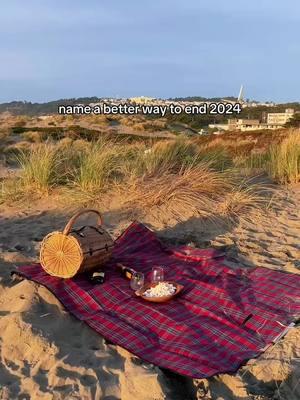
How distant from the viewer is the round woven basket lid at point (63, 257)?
171 inches

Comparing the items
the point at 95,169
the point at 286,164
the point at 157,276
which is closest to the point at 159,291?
the point at 157,276

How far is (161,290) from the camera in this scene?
14.2 feet

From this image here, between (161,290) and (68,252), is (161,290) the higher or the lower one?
the lower one

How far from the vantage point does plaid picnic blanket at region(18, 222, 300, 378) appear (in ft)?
11.6

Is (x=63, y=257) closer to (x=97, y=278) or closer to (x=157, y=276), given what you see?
(x=97, y=278)

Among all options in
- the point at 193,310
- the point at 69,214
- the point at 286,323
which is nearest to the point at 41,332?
the point at 193,310

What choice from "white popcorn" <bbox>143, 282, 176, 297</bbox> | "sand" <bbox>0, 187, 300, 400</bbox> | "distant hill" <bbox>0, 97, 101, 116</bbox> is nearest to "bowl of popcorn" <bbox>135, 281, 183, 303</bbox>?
"white popcorn" <bbox>143, 282, 176, 297</bbox>

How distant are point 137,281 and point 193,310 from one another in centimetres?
53

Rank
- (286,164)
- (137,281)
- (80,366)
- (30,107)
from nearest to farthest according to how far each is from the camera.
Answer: (80,366)
(137,281)
(286,164)
(30,107)

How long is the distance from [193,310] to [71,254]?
42.1 inches

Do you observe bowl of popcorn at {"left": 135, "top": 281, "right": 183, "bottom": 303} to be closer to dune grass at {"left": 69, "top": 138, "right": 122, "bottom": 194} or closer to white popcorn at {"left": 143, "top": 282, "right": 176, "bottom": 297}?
white popcorn at {"left": 143, "top": 282, "right": 176, "bottom": 297}

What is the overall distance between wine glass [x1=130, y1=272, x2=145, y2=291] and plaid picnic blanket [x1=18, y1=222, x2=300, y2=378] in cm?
7

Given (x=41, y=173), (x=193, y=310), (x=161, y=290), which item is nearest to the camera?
(x=193, y=310)

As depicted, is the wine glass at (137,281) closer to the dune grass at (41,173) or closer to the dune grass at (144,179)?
the dune grass at (144,179)
